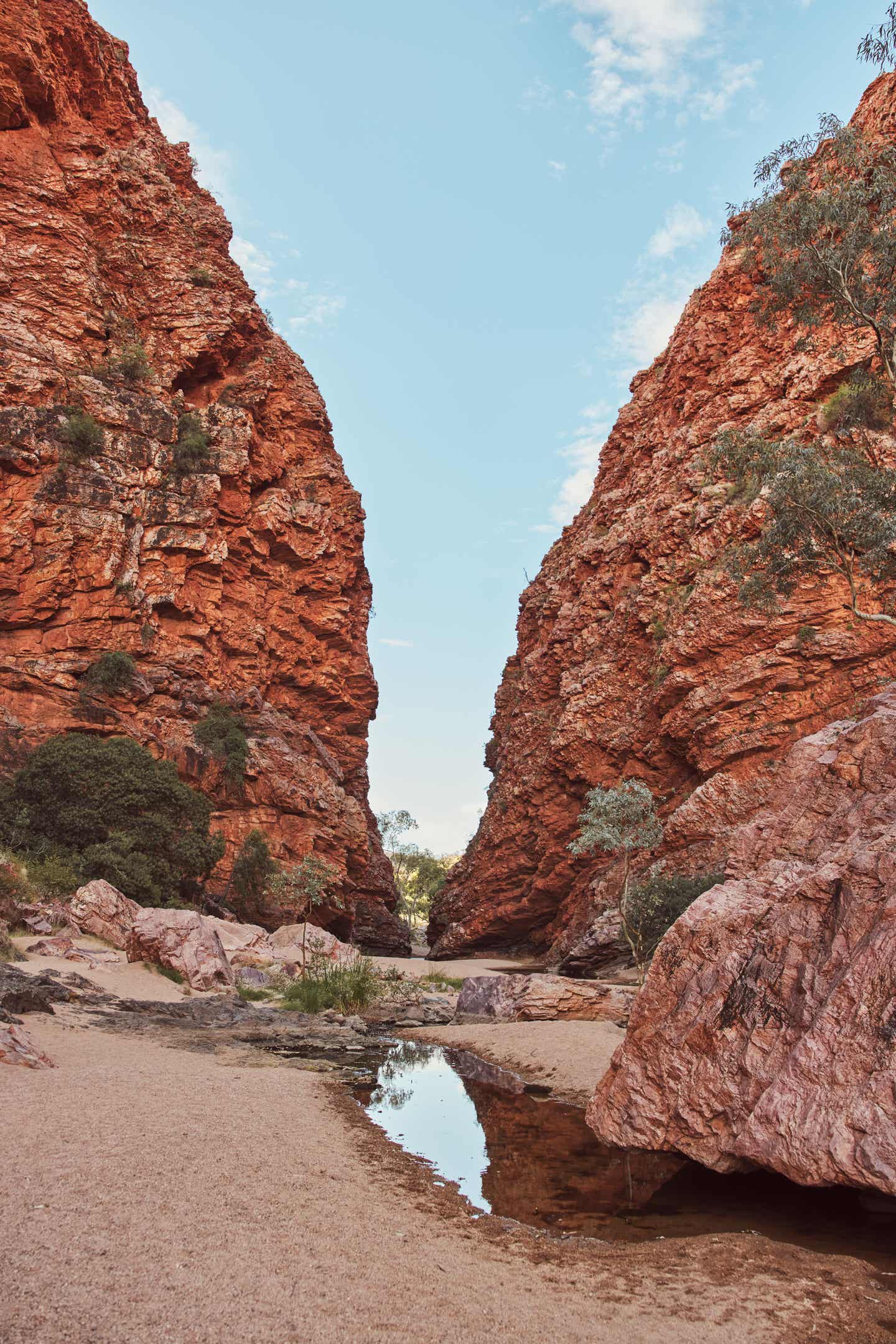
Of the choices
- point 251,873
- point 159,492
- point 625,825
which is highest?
point 159,492

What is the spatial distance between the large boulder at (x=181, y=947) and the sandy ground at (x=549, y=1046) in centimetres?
541

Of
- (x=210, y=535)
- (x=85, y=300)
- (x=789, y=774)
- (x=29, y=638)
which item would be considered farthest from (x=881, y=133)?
(x=29, y=638)

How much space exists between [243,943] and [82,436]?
2460cm

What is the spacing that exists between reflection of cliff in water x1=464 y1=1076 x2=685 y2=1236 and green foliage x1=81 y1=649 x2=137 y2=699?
28066mm

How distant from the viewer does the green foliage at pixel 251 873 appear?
32.9 m

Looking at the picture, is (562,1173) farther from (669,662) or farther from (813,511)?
(669,662)

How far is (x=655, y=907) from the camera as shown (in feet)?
79.3

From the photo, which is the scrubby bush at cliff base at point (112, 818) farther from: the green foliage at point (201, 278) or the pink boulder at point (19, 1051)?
the green foliage at point (201, 278)

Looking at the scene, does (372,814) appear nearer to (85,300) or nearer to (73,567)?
(73,567)

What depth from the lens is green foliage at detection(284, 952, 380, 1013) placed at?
17078mm

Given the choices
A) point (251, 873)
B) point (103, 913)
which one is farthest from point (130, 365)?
point (103, 913)

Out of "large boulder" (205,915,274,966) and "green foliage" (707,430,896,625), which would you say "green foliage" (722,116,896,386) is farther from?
"large boulder" (205,915,274,966)

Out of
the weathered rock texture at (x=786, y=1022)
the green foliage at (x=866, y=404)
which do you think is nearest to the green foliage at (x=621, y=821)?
the green foliage at (x=866, y=404)

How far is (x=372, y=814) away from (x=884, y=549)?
4230cm
